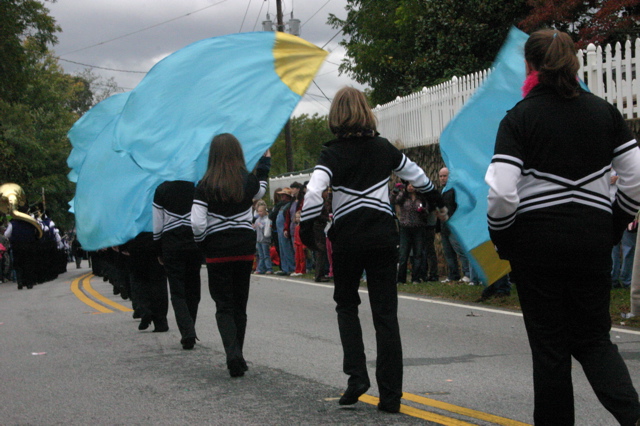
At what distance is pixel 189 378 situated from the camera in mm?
6789

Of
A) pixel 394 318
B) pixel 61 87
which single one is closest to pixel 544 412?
pixel 394 318

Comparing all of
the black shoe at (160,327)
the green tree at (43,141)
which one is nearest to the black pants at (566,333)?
the black shoe at (160,327)

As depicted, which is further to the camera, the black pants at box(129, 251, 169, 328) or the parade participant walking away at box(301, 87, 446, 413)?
the black pants at box(129, 251, 169, 328)

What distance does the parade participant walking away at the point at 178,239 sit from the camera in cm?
828

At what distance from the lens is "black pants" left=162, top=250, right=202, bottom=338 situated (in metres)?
8.33

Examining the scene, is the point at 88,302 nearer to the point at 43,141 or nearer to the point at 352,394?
the point at 352,394

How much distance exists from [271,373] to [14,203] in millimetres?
16179

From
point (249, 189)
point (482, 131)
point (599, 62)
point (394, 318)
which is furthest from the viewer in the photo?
point (599, 62)

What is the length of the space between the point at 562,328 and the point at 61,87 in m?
72.3

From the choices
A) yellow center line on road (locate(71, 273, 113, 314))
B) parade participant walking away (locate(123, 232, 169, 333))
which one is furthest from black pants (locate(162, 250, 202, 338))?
yellow center line on road (locate(71, 273, 113, 314))

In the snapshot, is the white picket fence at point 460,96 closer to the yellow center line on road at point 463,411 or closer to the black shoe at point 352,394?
the yellow center line on road at point 463,411

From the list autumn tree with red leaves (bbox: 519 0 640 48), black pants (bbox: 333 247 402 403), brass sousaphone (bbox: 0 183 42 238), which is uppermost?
autumn tree with red leaves (bbox: 519 0 640 48)

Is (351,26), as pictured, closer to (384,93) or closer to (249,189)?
(384,93)

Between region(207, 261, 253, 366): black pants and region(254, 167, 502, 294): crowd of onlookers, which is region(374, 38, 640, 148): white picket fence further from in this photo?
region(207, 261, 253, 366): black pants
